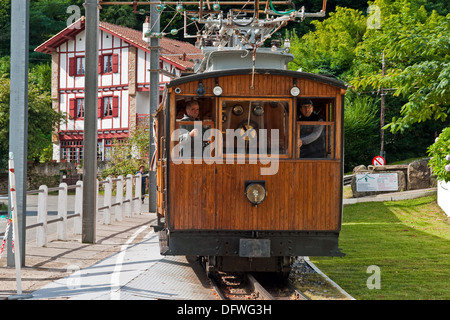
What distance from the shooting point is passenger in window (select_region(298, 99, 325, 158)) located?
9719 millimetres

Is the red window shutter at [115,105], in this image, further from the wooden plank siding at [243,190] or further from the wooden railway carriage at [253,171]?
the wooden plank siding at [243,190]

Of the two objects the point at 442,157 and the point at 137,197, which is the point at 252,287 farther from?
the point at 137,197

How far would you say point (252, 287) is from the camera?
10.4 metres

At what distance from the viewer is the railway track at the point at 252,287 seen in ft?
31.0

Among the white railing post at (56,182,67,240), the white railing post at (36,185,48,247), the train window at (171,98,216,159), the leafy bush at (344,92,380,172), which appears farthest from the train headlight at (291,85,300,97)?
the leafy bush at (344,92,380,172)

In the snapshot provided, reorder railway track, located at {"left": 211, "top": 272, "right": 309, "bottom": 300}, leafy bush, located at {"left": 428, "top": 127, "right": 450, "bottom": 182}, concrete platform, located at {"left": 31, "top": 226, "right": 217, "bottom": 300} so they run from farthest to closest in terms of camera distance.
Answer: leafy bush, located at {"left": 428, "top": 127, "right": 450, "bottom": 182} → railway track, located at {"left": 211, "top": 272, "right": 309, "bottom": 300} → concrete platform, located at {"left": 31, "top": 226, "right": 217, "bottom": 300}

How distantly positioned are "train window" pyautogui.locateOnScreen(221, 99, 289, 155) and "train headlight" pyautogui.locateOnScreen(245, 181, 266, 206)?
46 centimetres

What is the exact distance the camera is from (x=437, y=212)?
2311 centimetres

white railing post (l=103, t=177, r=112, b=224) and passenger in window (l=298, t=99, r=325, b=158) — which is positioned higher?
passenger in window (l=298, t=99, r=325, b=158)

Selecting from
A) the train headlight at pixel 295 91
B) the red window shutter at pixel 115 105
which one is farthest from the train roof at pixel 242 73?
the red window shutter at pixel 115 105

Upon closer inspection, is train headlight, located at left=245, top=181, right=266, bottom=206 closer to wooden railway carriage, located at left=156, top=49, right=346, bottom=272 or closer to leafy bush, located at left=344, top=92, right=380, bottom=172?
wooden railway carriage, located at left=156, top=49, right=346, bottom=272

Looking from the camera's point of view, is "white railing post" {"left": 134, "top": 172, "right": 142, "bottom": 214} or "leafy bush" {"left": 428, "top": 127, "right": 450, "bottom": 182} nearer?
"leafy bush" {"left": 428, "top": 127, "right": 450, "bottom": 182}

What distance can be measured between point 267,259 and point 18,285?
3500 millimetres

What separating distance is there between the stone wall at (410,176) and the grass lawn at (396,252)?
2564mm
